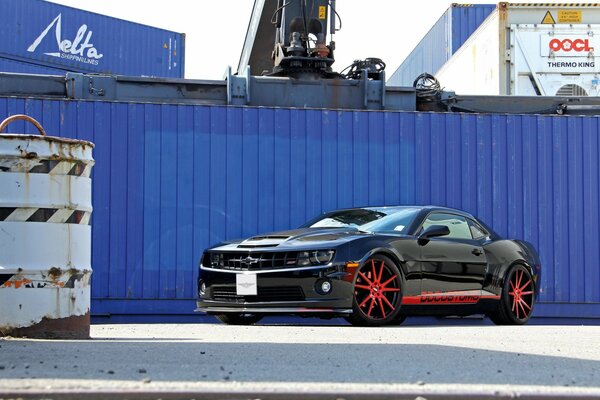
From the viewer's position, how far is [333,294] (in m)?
8.85

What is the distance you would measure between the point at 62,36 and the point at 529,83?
14921 mm

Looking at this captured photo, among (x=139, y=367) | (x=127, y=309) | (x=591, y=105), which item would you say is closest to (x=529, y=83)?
(x=591, y=105)

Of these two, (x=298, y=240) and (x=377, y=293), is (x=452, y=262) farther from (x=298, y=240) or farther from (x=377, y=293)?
(x=298, y=240)

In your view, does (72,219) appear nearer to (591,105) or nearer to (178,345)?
(178,345)

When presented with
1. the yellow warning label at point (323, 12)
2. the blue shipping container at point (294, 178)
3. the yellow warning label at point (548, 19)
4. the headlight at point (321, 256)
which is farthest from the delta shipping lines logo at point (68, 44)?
the headlight at point (321, 256)

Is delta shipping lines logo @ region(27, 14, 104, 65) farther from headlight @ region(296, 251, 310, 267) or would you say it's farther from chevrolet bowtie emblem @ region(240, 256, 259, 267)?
headlight @ region(296, 251, 310, 267)

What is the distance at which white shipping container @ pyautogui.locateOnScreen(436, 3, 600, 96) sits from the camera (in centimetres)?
1809

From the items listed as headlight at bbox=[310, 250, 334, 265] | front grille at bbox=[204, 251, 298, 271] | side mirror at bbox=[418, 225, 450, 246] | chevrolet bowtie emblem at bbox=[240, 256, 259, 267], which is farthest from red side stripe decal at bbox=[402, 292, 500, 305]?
chevrolet bowtie emblem at bbox=[240, 256, 259, 267]

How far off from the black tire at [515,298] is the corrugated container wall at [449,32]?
16835 millimetres

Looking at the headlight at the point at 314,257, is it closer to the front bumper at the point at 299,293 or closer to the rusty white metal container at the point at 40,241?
Answer: the front bumper at the point at 299,293

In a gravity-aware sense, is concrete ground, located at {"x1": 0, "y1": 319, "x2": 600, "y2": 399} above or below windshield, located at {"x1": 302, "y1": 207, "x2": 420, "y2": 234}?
below

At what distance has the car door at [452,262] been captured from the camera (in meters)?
9.70

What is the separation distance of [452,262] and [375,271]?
1107 millimetres

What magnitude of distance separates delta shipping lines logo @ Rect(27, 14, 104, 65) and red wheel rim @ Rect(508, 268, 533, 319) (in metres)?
19.7
